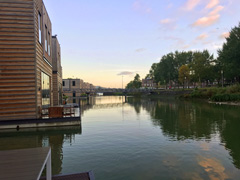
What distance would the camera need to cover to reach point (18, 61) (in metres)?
16.0

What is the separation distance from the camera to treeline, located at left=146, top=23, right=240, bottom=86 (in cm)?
5338

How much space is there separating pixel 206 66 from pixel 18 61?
8428 cm

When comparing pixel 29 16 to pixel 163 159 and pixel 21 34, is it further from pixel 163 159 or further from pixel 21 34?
pixel 163 159

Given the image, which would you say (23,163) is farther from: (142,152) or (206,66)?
(206,66)

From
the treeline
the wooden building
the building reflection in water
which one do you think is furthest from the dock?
the treeline

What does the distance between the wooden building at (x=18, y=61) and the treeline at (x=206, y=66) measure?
Answer: 5133cm

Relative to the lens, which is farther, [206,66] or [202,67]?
[206,66]

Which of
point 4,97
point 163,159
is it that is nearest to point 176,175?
point 163,159

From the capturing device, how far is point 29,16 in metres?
16.4

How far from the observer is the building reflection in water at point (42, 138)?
1086 centimetres

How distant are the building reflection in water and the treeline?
168 ft

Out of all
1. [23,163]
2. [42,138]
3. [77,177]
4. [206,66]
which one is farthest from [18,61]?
[206,66]

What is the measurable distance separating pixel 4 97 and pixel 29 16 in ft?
24.3

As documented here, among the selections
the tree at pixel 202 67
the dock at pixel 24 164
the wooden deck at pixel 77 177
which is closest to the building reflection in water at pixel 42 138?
the wooden deck at pixel 77 177
